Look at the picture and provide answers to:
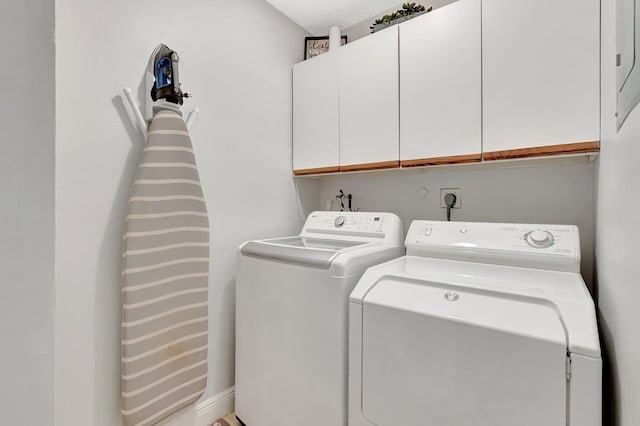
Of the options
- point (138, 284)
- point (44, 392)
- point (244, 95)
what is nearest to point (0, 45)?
point (44, 392)

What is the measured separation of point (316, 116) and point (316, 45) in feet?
2.12

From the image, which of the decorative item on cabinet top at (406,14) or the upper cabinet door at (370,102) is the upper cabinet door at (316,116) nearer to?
the upper cabinet door at (370,102)

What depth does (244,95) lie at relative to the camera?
6.10 feet

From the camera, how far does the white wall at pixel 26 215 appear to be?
36 centimetres

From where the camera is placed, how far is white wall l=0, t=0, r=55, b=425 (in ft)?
1.19

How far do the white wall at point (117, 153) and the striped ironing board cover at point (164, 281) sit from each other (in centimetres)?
10

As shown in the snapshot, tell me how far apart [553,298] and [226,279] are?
1.55 m

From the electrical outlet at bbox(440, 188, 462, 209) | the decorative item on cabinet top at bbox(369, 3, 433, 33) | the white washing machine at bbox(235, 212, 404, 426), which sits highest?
the decorative item on cabinet top at bbox(369, 3, 433, 33)

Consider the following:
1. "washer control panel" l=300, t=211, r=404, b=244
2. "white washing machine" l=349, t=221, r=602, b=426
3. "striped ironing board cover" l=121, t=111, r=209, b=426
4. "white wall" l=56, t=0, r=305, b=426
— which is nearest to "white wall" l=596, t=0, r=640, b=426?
"white washing machine" l=349, t=221, r=602, b=426

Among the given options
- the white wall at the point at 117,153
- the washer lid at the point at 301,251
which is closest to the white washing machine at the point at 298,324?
the washer lid at the point at 301,251

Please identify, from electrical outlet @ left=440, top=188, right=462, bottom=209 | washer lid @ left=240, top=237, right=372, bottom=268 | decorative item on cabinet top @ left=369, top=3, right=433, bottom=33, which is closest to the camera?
washer lid @ left=240, top=237, right=372, bottom=268

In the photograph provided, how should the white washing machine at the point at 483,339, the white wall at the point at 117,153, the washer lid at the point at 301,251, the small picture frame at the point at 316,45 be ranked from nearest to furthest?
the white washing machine at the point at 483,339, the white wall at the point at 117,153, the washer lid at the point at 301,251, the small picture frame at the point at 316,45

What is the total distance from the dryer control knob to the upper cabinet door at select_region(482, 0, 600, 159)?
0.35 meters

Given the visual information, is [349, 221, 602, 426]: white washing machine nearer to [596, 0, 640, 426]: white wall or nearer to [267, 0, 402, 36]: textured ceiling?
[596, 0, 640, 426]: white wall
